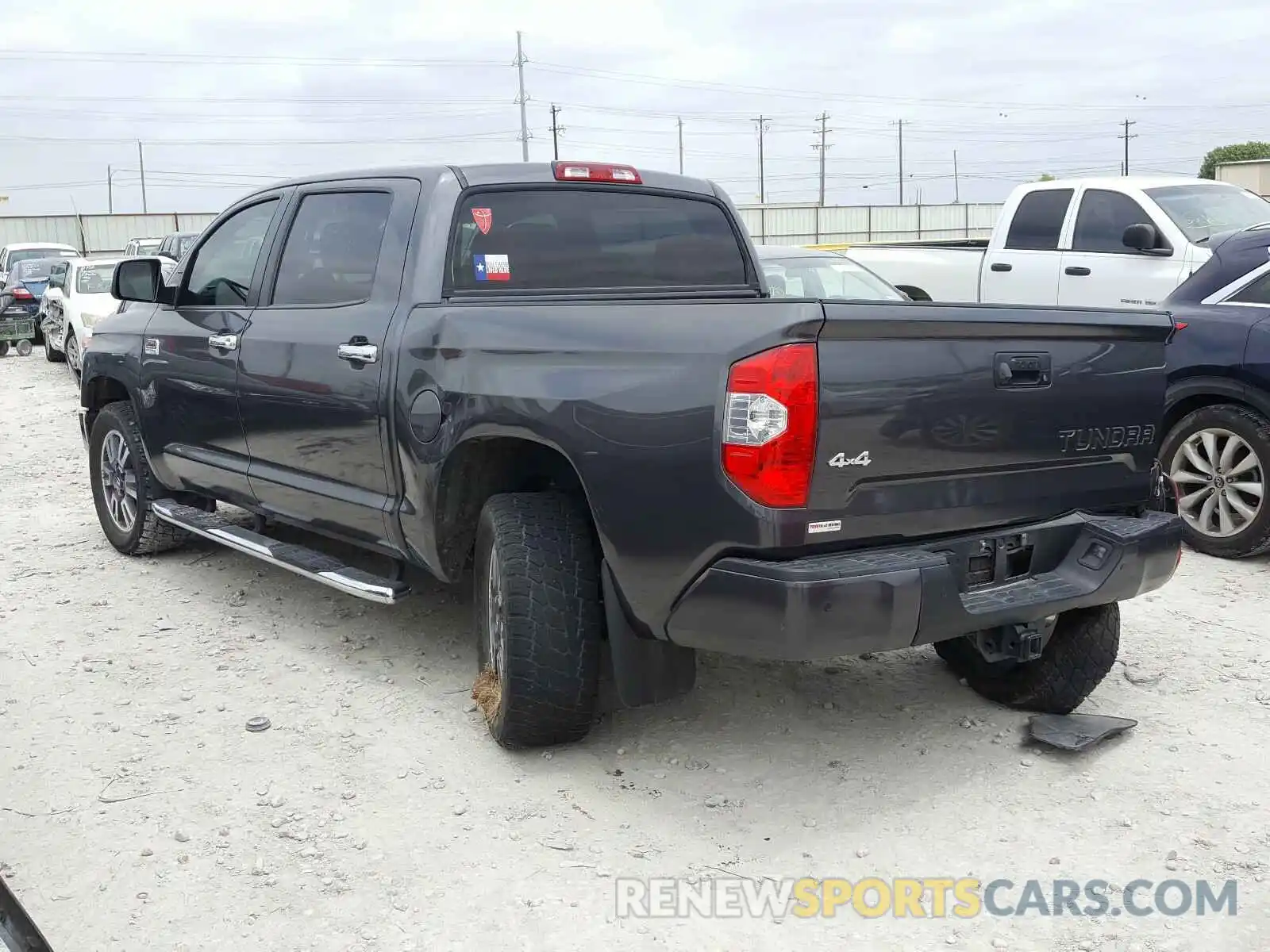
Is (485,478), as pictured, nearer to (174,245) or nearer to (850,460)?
(850,460)

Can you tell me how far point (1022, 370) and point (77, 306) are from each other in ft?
47.6

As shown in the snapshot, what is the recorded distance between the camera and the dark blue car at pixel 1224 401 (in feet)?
20.2

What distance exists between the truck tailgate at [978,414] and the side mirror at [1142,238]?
513 cm

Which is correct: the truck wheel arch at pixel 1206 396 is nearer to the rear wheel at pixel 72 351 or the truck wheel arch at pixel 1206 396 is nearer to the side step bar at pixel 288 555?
the side step bar at pixel 288 555

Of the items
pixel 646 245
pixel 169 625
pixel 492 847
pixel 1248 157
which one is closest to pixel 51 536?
pixel 169 625

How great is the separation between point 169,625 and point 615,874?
299 centimetres

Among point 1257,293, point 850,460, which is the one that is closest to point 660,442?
point 850,460

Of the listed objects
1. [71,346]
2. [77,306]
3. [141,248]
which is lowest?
[71,346]

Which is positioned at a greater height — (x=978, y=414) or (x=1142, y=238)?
(x=1142, y=238)

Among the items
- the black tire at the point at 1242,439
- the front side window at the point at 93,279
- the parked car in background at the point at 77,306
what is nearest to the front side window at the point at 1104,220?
the black tire at the point at 1242,439

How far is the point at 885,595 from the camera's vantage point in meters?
3.26

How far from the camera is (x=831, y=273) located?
9703 mm

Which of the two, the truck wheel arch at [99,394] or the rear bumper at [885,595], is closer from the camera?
the rear bumper at [885,595]

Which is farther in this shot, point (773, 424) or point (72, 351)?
point (72, 351)
